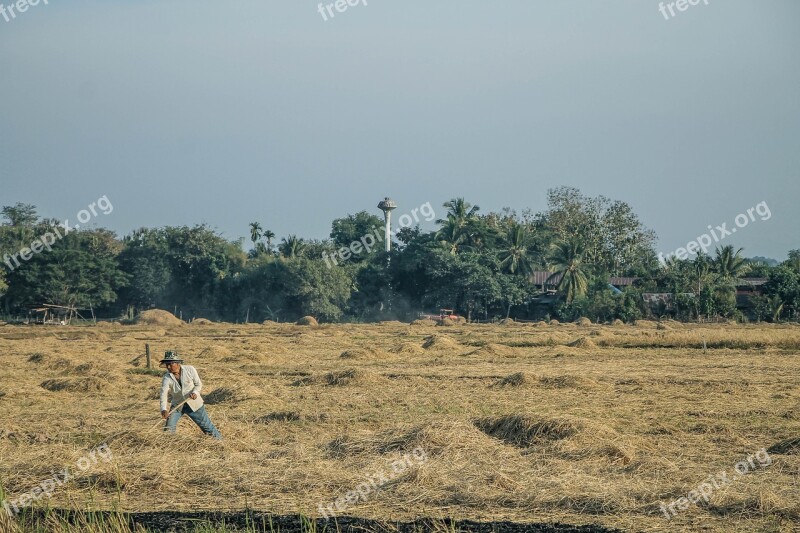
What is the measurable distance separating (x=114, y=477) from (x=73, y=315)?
56.2 m

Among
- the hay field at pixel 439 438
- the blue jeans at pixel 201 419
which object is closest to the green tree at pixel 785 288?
the hay field at pixel 439 438

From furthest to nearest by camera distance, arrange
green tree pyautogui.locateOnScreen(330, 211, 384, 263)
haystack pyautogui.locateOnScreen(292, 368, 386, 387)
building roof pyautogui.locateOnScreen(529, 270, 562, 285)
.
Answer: green tree pyautogui.locateOnScreen(330, 211, 384, 263) < building roof pyautogui.locateOnScreen(529, 270, 562, 285) < haystack pyautogui.locateOnScreen(292, 368, 386, 387)

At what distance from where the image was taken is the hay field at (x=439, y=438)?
8953 millimetres

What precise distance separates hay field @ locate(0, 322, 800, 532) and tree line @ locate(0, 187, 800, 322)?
103 feet

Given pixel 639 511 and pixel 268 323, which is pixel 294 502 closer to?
pixel 639 511

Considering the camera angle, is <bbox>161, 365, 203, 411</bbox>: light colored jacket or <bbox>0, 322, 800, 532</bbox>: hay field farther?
<bbox>161, 365, 203, 411</bbox>: light colored jacket

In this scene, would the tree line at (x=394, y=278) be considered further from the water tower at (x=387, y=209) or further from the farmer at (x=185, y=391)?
the farmer at (x=185, y=391)

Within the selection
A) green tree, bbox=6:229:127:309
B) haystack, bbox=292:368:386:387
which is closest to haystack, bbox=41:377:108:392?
haystack, bbox=292:368:386:387

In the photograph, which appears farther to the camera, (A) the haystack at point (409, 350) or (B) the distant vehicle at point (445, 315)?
(B) the distant vehicle at point (445, 315)

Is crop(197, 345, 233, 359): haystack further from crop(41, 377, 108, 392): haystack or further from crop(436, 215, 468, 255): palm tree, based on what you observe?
crop(436, 215, 468, 255): palm tree

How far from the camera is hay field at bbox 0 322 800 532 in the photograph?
8.95 meters

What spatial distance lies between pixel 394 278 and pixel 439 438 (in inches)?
2197

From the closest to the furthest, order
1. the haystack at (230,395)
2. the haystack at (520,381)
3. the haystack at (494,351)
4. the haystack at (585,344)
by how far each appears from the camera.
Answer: the haystack at (230,395), the haystack at (520,381), the haystack at (494,351), the haystack at (585,344)

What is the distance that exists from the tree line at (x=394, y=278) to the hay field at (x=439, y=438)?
103 feet
